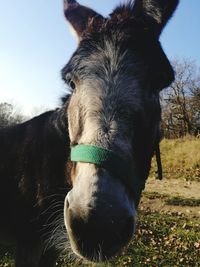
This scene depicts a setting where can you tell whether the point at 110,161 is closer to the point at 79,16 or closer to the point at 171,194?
the point at 79,16

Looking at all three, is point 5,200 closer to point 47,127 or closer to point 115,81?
point 47,127

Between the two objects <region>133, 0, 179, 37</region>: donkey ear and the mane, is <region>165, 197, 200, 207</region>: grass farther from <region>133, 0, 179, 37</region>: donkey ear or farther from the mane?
the mane

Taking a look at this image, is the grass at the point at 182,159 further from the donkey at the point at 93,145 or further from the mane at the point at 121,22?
the mane at the point at 121,22

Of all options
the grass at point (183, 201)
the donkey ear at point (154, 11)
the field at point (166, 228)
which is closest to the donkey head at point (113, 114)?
the donkey ear at point (154, 11)

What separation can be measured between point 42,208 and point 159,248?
4.65 meters

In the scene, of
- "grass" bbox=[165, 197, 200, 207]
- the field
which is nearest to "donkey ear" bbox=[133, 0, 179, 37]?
the field

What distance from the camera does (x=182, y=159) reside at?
19.8m

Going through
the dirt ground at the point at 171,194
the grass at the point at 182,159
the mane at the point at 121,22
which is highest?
the mane at the point at 121,22

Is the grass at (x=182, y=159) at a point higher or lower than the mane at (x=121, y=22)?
lower

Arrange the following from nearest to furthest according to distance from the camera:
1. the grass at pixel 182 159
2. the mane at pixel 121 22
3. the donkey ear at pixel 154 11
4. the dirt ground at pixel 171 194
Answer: the mane at pixel 121 22, the donkey ear at pixel 154 11, the dirt ground at pixel 171 194, the grass at pixel 182 159

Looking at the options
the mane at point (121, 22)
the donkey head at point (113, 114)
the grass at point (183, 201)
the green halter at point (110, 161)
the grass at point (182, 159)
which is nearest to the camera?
the donkey head at point (113, 114)

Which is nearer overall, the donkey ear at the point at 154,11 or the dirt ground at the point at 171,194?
the donkey ear at the point at 154,11

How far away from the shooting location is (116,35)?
9.37 ft

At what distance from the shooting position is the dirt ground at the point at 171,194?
11.0 metres
